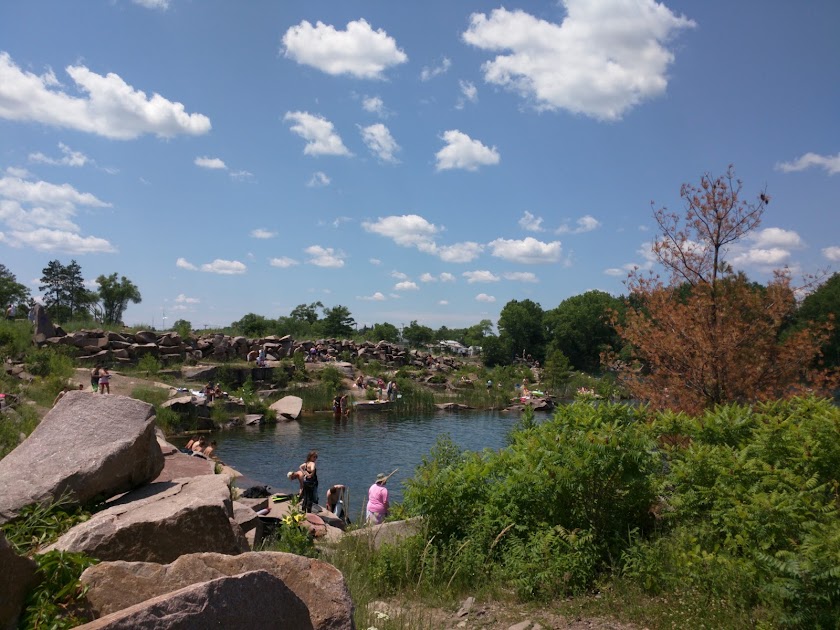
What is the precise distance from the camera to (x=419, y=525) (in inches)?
285

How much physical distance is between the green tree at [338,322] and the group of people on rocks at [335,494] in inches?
2235

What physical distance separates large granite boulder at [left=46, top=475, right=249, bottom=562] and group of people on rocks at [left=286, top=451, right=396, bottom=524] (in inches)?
183

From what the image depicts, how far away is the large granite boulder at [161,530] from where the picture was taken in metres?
4.70

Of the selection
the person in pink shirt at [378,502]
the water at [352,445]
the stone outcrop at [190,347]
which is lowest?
the water at [352,445]

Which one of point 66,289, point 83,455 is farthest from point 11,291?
point 83,455

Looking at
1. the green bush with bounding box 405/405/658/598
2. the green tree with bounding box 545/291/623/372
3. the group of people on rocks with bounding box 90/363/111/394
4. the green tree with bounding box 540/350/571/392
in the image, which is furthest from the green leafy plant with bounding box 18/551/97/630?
the green tree with bounding box 545/291/623/372

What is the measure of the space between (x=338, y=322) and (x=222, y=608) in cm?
7214

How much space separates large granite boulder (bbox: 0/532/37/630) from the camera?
3.16 metres

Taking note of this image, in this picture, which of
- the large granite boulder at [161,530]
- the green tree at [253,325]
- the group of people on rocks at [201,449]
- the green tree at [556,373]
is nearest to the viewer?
the large granite boulder at [161,530]

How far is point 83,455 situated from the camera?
605 centimetres

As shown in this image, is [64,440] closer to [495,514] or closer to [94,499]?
[94,499]

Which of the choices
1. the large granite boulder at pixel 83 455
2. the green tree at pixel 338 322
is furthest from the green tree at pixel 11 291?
the large granite boulder at pixel 83 455

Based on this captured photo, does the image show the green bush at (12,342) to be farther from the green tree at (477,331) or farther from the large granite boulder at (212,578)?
the green tree at (477,331)

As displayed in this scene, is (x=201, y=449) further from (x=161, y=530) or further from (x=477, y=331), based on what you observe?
(x=477, y=331)
